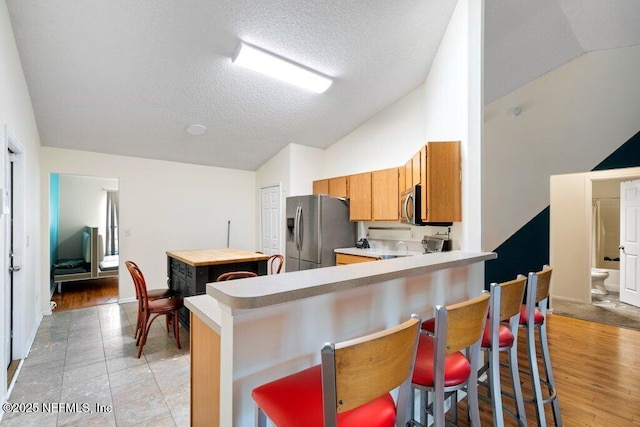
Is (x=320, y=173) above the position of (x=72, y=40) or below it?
below

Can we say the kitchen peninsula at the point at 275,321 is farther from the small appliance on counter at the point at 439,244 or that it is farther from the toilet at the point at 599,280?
the toilet at the point at 599,280

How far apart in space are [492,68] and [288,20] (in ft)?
8.15

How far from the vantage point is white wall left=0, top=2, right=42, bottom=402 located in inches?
81.4

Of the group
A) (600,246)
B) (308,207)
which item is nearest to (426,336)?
(308,207)

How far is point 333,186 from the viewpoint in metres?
4.83

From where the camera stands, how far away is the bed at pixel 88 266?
5.19 metres

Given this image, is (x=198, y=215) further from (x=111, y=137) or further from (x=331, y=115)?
(x=331, y=115)

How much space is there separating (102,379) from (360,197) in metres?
3.45

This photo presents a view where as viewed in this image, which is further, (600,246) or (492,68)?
(600,246)

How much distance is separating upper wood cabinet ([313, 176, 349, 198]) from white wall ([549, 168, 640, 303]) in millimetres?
3235

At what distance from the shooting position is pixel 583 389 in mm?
2260

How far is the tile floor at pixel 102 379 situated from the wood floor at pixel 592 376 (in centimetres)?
205

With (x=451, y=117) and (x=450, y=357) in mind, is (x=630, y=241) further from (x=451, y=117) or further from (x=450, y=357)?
(x=450, y=357)

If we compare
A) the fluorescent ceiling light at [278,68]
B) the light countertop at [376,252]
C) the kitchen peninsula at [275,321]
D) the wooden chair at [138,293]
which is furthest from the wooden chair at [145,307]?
the fluorescent ceiling light at [278,68]
